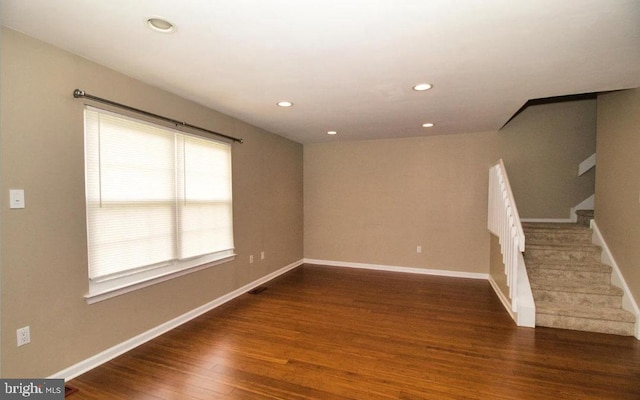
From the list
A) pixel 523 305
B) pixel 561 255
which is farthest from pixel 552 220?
pixel 523 305

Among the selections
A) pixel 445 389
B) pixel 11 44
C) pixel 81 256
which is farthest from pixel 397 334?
pixel 11 44

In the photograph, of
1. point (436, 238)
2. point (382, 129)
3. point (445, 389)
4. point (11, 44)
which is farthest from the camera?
point (436, 238)

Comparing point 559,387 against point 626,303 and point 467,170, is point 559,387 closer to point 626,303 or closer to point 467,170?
point 626,303

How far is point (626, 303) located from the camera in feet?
9.48

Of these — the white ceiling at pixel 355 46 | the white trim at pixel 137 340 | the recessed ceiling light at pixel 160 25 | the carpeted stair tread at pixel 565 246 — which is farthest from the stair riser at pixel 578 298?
the recessed ceiling light at pixel 160 25

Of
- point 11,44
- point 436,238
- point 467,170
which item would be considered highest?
point 11,44

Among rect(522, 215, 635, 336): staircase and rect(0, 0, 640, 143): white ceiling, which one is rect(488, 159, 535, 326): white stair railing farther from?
rect(0, 0, 640, 143): white ceiling

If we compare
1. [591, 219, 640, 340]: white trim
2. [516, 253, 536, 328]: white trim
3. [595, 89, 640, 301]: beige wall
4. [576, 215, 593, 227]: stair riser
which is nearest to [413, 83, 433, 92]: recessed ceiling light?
[595, 89, 640, 301]: beige wall

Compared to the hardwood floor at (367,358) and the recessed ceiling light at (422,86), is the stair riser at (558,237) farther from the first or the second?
the recessed ceiling light at (422,86)

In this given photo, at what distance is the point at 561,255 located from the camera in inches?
140

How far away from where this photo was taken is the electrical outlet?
187cm

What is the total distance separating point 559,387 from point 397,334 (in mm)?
1224

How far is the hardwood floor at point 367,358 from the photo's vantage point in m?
2.00

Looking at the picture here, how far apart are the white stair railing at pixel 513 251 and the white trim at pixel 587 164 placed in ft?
5.30
